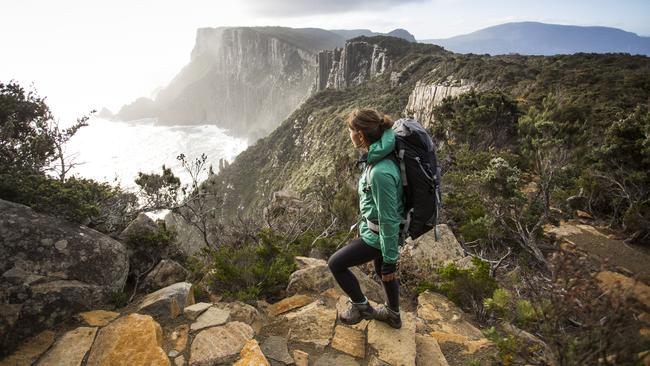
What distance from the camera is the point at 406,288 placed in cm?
498

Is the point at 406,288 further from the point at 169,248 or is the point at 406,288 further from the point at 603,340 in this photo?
the point at 169,248

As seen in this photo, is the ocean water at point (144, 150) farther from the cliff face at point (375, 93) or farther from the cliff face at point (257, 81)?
the cliff face at point (375, 93)

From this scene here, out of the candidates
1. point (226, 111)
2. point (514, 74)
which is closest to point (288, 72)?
point (226, 111)

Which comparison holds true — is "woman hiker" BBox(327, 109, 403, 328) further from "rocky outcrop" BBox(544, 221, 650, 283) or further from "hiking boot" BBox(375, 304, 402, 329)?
"rocky outcrop" BBox(544, 221, 650, 283)

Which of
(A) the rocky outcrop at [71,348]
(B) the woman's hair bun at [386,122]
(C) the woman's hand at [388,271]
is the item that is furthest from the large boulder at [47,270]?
(B) the woman's hair bun at [386,122]

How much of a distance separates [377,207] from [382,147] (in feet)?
1.54

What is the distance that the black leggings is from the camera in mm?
2988

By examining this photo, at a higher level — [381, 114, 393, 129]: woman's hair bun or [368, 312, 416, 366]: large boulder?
[381, 114, 393, 129]: woman's hair bun

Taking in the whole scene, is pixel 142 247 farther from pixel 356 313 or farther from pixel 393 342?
pixel 393 342

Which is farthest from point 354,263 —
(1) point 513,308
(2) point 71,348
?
(2) point 71,348

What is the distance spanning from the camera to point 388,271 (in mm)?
→ 2945

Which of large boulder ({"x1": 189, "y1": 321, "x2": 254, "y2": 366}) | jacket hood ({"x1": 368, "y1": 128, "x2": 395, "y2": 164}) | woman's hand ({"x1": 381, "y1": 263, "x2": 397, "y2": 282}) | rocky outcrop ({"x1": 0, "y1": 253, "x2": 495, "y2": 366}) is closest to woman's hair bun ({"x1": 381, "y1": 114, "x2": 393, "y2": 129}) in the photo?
jacket hood ({"x1": 368, "y1": 128, "x2": 395, "y2": 164})

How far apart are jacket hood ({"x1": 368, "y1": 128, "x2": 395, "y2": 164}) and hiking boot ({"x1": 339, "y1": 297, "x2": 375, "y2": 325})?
1633 mm

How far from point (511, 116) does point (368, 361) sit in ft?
65.1
